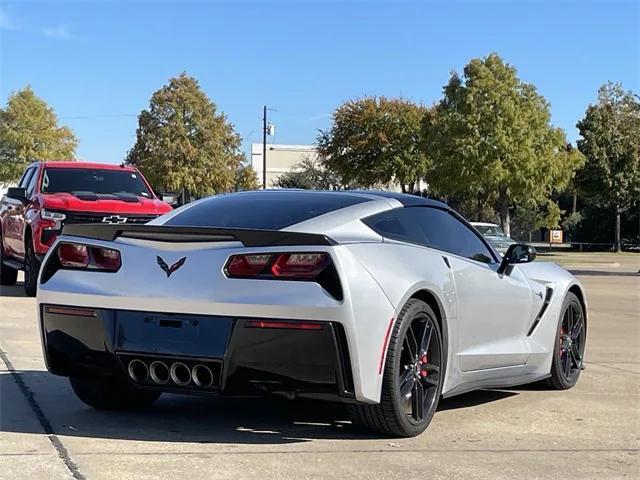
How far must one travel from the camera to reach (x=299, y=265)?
14.8 ft

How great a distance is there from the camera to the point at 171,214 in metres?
5.87

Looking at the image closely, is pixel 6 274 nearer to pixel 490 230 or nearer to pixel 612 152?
pixel 490 230

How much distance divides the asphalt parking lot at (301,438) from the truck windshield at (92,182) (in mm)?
6341

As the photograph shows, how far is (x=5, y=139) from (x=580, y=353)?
58.7 metres

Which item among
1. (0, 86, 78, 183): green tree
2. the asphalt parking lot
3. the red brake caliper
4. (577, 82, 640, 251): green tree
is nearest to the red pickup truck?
the asphalt parking lot

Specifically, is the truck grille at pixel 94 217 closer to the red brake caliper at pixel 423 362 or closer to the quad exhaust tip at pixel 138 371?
the quad exhaust tip at pixel 138 371

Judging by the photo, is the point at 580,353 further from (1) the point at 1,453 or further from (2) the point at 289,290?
(1) the point at 1,453

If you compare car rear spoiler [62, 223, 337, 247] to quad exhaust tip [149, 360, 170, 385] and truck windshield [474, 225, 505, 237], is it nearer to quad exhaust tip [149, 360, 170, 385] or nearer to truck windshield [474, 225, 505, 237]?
quad exhaust tip [149, 360, 170, 385]

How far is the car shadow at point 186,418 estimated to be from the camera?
494cm

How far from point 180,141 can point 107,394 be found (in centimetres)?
5362

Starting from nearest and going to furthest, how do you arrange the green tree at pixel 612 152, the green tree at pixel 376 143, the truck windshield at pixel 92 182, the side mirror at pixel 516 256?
the side mirror at pixel 516 256
the truck windshield at pixel 92 182
the green tree at pixel 612 152
the green tree at pixel 376 143

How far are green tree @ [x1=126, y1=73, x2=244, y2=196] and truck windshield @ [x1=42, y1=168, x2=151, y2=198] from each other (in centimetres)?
4387

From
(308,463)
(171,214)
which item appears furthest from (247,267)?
(171,214)

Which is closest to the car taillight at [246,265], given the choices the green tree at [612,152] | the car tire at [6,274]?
the car tire at [6,274]
